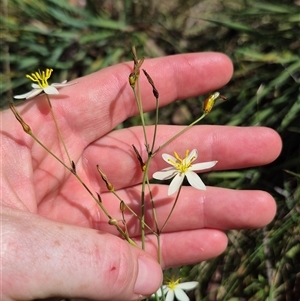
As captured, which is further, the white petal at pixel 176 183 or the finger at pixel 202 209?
the finger at pixel 202 209

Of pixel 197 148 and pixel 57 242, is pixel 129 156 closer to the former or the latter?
pixel 197 148

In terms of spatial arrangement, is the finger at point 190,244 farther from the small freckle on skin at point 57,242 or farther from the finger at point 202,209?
the small freckle on skin at point 57,242

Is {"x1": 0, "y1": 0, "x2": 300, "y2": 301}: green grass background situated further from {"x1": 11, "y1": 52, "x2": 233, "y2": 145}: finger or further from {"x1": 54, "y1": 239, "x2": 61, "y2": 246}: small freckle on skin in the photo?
{"x1": 54, "y1": 239, "x2": 61, "y2": 246}: small freckle on skin

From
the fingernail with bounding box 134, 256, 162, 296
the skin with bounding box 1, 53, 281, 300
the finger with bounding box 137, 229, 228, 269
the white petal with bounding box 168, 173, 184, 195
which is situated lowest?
the fingernail with bounding box 134, 256, 162, 296

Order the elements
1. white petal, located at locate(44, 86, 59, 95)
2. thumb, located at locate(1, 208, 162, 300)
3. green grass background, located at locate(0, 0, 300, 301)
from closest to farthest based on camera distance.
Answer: thumb, located at locate(1, 208, 162, 300) → white petal, located at locate(44, 86, 59, 95) → green grass background, located at locate(0, 0, 300, 301)

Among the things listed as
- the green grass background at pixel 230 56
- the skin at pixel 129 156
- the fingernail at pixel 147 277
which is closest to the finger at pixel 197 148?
the skin at pixel 129 156

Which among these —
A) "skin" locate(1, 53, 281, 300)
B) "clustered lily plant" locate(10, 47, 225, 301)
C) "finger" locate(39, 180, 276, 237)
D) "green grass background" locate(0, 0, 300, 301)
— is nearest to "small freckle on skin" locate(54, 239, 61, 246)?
"clustered lily plant" locate(10, 47, 225, 301)
